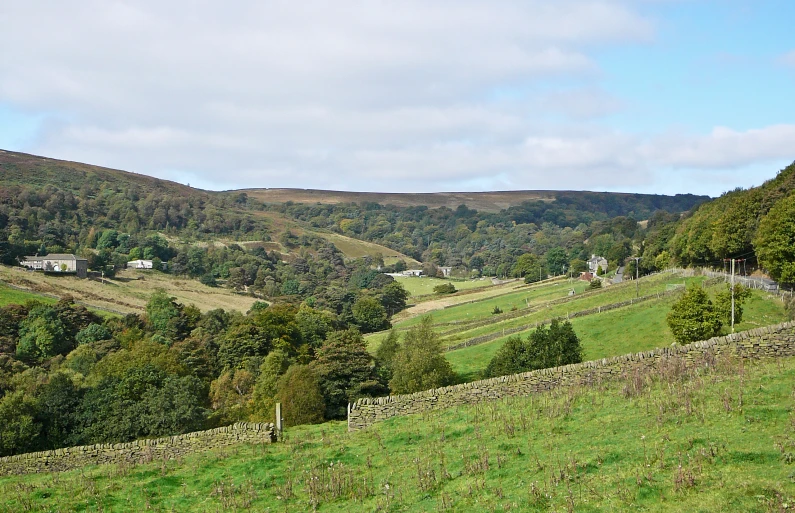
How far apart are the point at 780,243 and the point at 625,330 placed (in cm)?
1308

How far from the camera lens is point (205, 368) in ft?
183

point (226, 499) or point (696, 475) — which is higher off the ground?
point (696, 475)

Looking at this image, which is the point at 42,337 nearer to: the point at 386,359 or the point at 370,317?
the point at 370,317

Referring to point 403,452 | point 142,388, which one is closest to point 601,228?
point 142,388

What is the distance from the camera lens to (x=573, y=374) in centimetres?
2022

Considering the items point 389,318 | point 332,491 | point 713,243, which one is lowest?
point 389,318

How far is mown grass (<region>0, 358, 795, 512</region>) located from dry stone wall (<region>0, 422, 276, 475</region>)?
0.93m

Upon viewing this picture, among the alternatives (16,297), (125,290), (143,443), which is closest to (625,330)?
(143,443)

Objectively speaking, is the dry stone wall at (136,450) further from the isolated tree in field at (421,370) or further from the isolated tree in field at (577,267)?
the isolated tree in field at (577,267)

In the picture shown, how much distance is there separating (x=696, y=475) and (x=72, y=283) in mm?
111692

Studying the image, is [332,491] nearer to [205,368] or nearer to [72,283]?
[205,368]

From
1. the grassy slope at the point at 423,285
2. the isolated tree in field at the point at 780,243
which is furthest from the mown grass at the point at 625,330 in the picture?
the grassy slope at the point at 423,285

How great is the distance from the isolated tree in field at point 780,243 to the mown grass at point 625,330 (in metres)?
2.30

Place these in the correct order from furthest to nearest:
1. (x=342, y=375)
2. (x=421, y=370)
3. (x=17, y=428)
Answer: (x=342, y=375) < (x=421, y=370) < (x=17, y=428)
